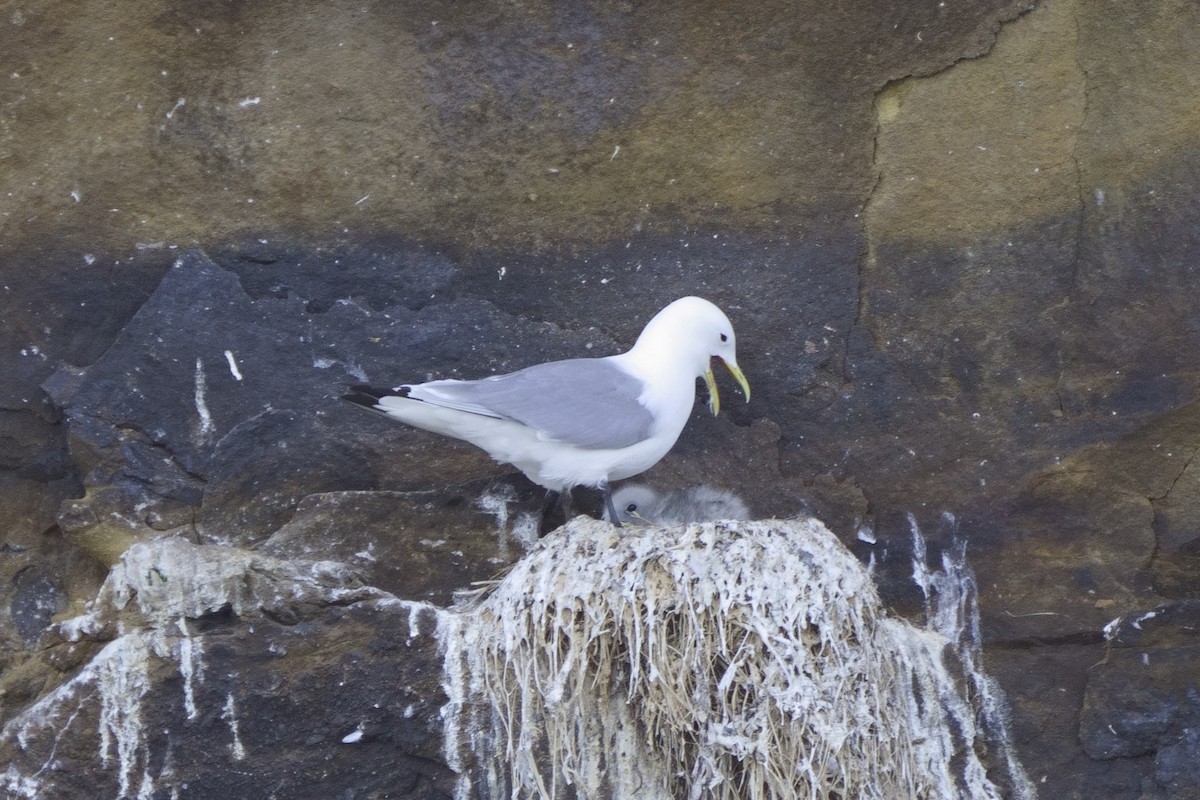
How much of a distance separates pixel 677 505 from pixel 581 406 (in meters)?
0.52

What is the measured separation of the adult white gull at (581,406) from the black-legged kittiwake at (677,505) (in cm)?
20

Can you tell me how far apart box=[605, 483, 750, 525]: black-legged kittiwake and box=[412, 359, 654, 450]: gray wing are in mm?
350

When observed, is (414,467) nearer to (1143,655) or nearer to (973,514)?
(973,514)

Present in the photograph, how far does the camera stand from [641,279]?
410 centimetres

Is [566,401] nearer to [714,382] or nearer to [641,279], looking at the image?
[714,382]

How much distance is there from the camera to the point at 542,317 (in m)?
4.09

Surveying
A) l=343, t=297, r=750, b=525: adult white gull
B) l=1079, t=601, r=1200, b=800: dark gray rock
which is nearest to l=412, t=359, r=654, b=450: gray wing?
l=343, t=297, r=750, b=525: adult white gull

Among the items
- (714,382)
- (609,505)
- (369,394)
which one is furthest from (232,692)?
(714,382)

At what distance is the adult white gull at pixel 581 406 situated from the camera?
138 inches

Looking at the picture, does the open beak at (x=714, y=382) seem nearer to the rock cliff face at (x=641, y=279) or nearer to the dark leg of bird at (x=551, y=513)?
the rock cliff face at (x=641, y=279)

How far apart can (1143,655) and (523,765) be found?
162 centimetres

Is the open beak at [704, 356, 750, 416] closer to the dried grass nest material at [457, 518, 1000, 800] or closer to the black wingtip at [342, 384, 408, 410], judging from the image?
the dried grass nest material at [457, 518, 1000, 800]

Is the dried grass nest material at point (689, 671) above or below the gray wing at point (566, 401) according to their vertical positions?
below

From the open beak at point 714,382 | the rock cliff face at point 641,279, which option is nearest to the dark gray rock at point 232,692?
the rock cliff face at point 641,279
